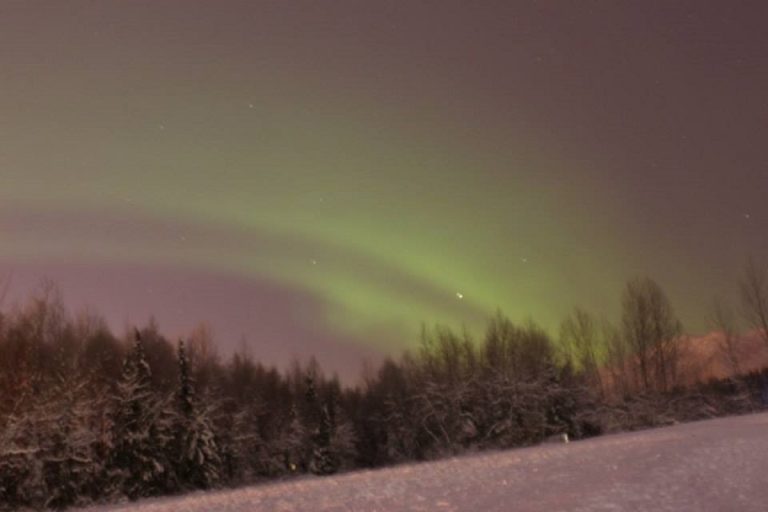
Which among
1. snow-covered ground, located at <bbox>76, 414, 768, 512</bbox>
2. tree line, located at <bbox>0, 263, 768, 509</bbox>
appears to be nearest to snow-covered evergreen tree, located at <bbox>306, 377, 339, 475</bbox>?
tree line, located at <bbox>0, 263, 768, 509</bbox>

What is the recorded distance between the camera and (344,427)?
9419 cm

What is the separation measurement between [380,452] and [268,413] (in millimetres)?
16076

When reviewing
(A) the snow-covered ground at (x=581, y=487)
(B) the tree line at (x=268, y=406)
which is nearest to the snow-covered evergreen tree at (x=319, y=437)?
(B) the tree line at (x=268, y=406)

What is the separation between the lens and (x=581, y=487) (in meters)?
25.5

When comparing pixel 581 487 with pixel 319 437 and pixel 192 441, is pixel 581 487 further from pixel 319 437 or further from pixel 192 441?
pixel 319 437

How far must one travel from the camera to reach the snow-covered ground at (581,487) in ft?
71.1

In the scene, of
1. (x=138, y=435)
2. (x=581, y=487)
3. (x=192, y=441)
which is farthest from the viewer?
(x=192, y=441)

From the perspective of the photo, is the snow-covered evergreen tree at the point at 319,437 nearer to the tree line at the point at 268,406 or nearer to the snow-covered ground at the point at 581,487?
the tree line at the point at 268,406

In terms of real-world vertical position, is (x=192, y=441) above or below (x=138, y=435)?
below

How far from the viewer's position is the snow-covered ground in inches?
853

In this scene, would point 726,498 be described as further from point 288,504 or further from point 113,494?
point 113,494

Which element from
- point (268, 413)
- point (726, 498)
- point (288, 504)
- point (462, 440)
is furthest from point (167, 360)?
point (726, 498)

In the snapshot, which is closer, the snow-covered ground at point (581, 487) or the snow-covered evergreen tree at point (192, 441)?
the snow-covered ground at point (581, 487)

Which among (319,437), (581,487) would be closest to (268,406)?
(319,437)
